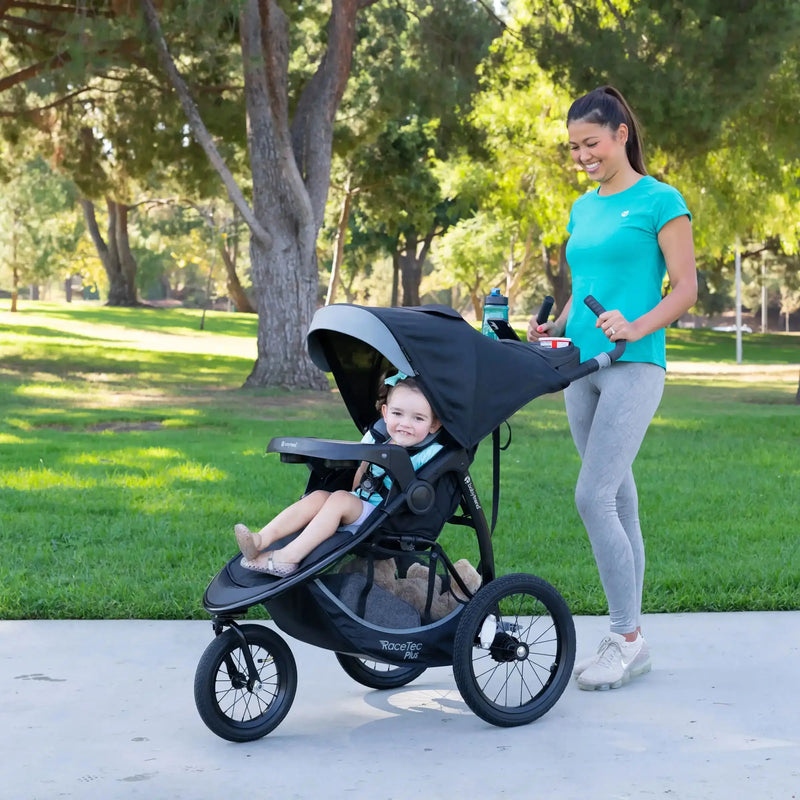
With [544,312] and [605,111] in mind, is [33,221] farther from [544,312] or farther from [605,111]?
[605,111]

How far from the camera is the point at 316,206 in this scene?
59.9 feet

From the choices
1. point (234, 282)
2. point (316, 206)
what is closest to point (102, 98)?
point (316, 206)

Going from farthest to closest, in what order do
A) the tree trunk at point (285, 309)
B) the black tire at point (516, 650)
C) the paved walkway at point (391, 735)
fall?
the tree trunk at point (285, 309)
the black tire at point (516, 650)
the paved walkway at point (391, 735)

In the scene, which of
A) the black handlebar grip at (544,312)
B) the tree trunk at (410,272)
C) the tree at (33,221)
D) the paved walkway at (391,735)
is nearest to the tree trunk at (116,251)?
the tree at (33,221)

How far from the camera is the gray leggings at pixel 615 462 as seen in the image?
4406 mm

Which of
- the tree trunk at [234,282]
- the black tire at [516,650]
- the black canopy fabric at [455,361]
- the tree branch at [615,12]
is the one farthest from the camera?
the tree trunk at [234,282]

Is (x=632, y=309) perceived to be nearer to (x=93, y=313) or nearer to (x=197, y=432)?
(x=197, y=432)

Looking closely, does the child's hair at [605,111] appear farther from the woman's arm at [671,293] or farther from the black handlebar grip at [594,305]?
the black handlebar grip at [594,305]

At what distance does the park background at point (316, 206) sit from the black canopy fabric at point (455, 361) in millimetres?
1728

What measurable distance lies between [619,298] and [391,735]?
5.51 feet

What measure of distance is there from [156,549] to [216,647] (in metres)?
3.06

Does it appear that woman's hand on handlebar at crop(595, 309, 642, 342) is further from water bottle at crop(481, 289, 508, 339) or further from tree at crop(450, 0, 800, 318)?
tree at crop(450, 0, 800, 318)

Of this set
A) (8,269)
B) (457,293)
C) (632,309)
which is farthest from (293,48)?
(457,293)

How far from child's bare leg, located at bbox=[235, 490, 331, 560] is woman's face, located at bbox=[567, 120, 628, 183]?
148cm
